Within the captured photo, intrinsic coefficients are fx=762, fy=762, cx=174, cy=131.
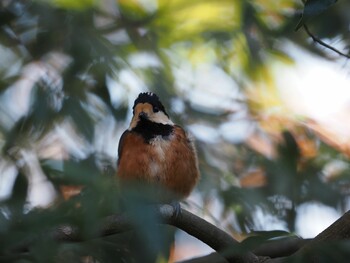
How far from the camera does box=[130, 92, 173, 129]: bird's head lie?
3336 mm

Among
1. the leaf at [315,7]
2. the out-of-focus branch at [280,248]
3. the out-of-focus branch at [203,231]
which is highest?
the leaf at [315,7]

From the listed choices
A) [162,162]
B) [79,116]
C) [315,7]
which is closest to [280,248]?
[162,162]

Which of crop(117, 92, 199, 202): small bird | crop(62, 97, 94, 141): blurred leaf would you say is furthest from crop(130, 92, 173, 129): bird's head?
crop(62, 97, 94, 141): blurred leaf

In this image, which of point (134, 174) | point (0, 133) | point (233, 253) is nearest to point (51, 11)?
point (0, 133)

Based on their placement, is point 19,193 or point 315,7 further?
point 19,193

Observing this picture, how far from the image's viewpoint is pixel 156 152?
3277 mm

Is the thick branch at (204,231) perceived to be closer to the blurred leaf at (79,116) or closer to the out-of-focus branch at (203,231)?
the out-of-focus branch at (203,231)

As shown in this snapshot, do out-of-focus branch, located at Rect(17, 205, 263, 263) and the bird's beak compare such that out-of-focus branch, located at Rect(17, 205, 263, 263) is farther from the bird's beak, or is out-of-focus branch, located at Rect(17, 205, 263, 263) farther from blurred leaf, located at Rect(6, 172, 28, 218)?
the bird's beak

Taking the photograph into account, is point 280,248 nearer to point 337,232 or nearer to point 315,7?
point 337,232

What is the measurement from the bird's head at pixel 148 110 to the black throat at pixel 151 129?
0.5 inches

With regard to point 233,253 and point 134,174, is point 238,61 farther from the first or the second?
point 233,253

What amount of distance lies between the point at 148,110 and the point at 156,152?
7.8 inches

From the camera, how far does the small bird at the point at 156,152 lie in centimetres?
324

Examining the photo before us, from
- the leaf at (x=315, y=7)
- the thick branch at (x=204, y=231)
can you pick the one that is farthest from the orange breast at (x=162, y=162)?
the leaf at (x=315, y=7)
